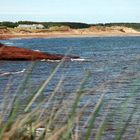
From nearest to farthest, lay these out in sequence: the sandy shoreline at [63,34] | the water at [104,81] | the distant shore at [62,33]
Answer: the water at [104,81] → the distant shore at [62,33] → the sandy shoreline at [63,34]

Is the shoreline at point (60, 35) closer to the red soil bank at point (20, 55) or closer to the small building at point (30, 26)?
the small building at point (30, 26)

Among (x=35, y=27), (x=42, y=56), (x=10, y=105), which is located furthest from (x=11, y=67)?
(x=35, y=27)

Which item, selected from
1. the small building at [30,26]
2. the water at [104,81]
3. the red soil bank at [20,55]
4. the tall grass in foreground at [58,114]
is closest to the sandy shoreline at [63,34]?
the small building at [30,26]

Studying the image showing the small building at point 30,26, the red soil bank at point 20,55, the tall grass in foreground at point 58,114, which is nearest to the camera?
the tall grass in foreground at point 58,114

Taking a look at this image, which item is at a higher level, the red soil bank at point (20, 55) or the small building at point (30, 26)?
the red soil bank at point (20, 55)

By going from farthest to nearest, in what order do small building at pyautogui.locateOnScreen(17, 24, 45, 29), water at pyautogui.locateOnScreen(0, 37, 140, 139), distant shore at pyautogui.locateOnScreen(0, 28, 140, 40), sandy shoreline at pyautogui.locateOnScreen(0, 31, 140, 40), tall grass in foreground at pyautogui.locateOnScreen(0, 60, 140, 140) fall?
1. small building at pyautogui.locateOnScreen(17, 24, 45, 29)
2. sandy shoreline at pyautogui.locateOnScreen(0, 31, 140, 40)
3. distant shore at pyautogui.locateOnScreen(0, 28, 140, 40)
4. water at pyautogui.locateOnScreen(0, 37, 140, 139)
5. tall grass in foreground at pyautogui.locateOnScreen(0, 60, 140, 140)

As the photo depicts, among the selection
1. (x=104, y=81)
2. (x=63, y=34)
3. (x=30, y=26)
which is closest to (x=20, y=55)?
(x=104, y=81)

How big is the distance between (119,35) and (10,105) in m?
187

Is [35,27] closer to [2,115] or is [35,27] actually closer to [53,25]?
[53,25]

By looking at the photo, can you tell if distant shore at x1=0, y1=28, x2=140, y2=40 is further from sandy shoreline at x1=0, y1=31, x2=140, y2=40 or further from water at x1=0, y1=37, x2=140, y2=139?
water at x1=0, y1=37, x2=140, y2=139

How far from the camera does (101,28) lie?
645 feet

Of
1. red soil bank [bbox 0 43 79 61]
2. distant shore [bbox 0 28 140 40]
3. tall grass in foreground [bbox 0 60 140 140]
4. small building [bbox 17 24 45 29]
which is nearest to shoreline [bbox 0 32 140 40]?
distant shore [bbox 0 28 140 40]

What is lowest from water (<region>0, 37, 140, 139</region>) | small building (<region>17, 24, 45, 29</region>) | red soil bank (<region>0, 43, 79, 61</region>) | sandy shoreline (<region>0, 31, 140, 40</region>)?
sandy shoreline (<region>0, 31, 140, 40</region>)

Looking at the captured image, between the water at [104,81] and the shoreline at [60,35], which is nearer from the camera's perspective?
the water at [104,81]
